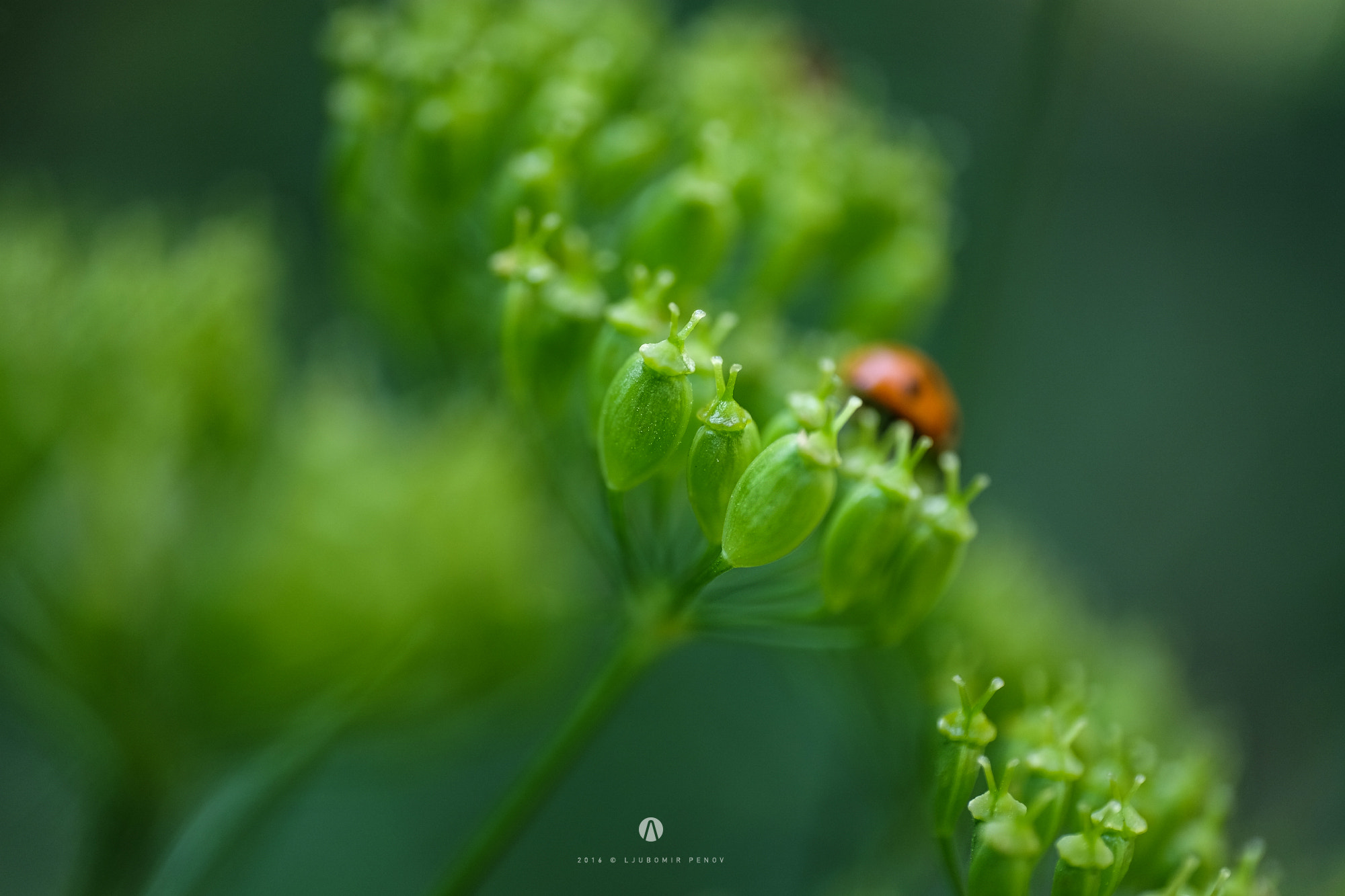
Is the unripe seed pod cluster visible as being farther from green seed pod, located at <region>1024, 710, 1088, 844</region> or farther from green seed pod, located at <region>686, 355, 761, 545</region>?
green seed pod, located at <region>686, 355, 761, 545</region>

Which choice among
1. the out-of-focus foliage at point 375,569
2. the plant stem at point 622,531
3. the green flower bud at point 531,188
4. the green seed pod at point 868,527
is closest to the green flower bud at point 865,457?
the green seed pod at point 868,527

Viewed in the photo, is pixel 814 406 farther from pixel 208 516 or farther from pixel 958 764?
pixel 208 516

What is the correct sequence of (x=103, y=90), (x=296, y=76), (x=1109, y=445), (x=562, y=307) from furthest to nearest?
(x=1109, y=445) < (x=296, y=76) < (x=103, y=90) < (x=562, y=307)

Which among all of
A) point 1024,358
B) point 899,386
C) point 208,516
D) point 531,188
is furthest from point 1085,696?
point 1024,358

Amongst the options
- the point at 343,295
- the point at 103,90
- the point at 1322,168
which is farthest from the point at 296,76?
the point at 1322,168

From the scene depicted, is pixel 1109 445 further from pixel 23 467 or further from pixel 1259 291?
pixel 23 467

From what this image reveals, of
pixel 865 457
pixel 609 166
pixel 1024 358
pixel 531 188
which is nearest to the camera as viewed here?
pixel 865 457
